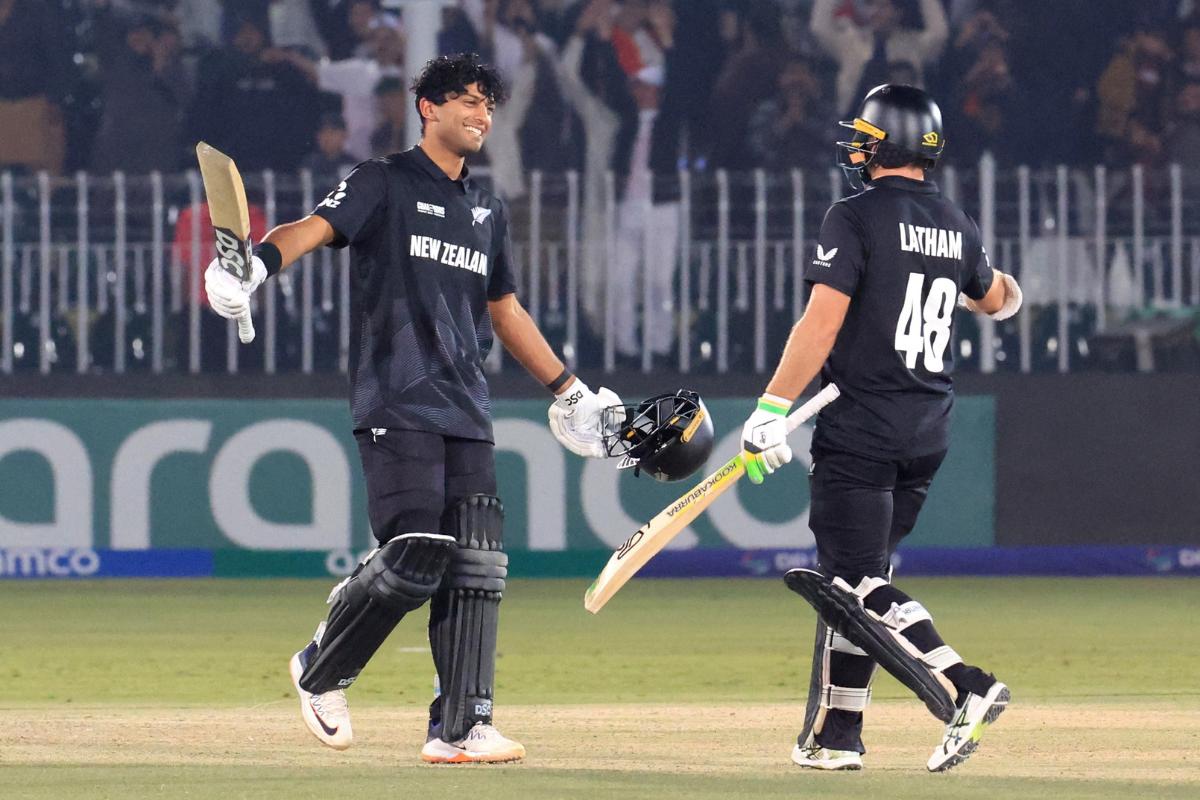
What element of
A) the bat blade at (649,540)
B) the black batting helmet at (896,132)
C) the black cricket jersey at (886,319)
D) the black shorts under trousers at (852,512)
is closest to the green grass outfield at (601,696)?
the bat blade at (649,540)

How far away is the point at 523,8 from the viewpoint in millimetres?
16406

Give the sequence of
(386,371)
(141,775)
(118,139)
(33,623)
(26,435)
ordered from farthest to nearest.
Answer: (118,139), (26,435), (33,623), (386,371), (141,775)

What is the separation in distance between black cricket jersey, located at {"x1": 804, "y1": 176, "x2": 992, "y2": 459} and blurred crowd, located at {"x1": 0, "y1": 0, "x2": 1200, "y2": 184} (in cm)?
901

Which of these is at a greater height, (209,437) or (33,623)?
(209,437)

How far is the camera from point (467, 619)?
662 cm

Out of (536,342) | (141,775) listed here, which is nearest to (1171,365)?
(536,342)

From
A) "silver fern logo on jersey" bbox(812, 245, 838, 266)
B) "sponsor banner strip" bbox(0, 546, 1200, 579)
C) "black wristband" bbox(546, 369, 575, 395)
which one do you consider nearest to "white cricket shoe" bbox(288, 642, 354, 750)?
"black wristband" bbox(546, 369, 575, 395)

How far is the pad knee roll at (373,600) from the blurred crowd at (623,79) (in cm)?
906

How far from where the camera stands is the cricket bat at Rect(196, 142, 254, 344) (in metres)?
6.11

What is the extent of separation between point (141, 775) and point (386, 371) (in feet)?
4.45

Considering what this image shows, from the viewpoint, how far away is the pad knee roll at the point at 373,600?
6.45 m

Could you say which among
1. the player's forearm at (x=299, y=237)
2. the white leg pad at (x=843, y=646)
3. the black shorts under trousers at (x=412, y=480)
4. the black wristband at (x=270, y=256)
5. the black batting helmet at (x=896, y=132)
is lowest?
the white leg pad at (x=843, y=646)

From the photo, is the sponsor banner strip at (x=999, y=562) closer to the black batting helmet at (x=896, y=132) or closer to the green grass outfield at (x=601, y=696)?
the green grass outfield at (x=601, y=696)

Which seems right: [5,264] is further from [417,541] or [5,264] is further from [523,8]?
[417,541]
